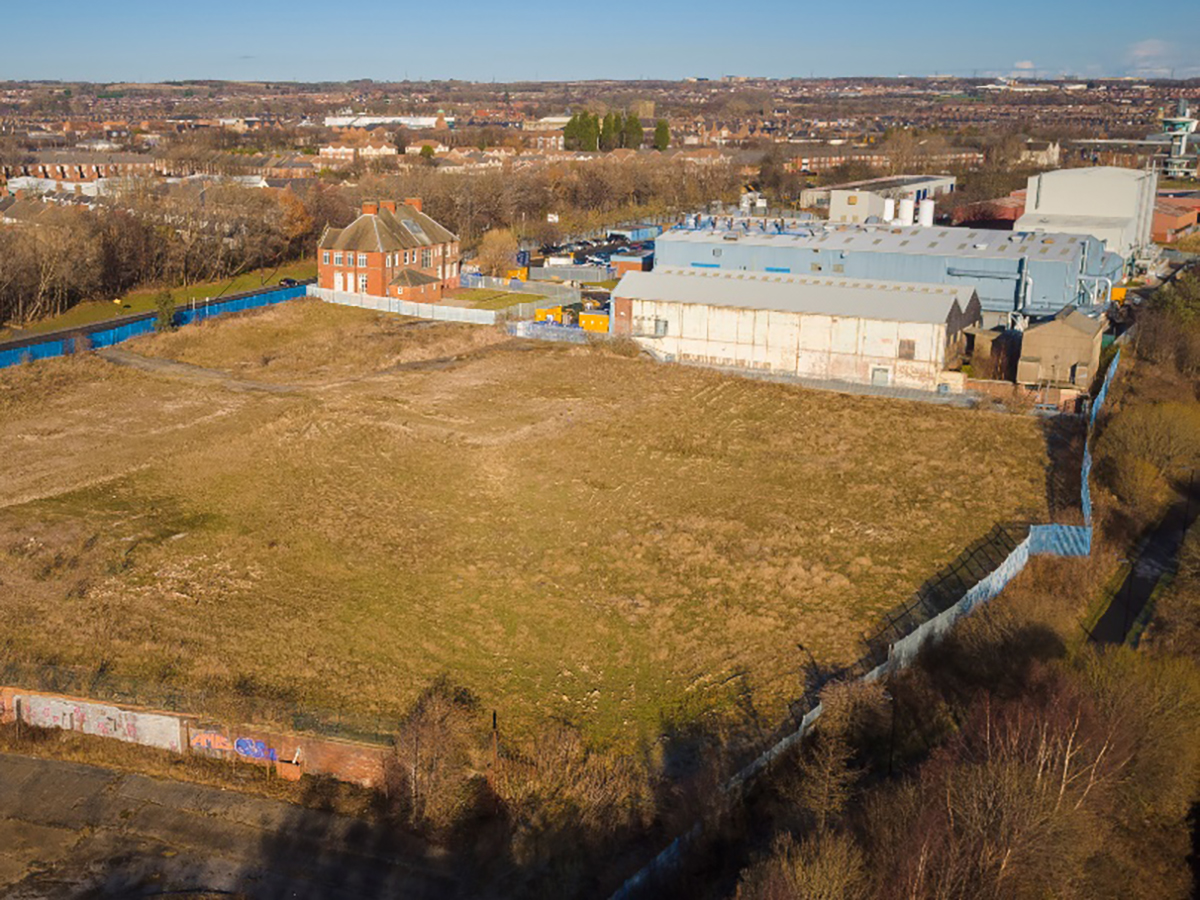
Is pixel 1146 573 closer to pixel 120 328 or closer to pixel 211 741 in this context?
pixel 211 741

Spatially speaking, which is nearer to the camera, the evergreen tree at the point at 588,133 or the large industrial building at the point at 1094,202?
the large industrial building at the point at 1094,202

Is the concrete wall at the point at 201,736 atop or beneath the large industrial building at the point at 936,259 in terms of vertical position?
beneath

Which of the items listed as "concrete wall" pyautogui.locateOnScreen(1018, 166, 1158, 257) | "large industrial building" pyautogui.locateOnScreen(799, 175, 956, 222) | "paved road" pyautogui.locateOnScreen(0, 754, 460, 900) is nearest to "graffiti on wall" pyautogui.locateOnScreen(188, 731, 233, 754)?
"paved road" pyautogui.locateOnScreen(0, 754, 460, 900)

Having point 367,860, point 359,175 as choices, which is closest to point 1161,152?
point 359,175

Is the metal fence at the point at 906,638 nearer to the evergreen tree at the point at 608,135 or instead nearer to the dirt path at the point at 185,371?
the dirt path at the point at 185,371

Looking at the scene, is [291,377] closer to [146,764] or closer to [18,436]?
[18,436]

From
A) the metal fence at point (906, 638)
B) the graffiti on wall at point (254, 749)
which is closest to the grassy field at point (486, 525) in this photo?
the metal fence at point (906, 638)
